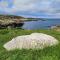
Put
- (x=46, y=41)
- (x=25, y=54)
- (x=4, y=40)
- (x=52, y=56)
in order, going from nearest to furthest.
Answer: (x=52, y=56), (x=25, y=54), (x=46, y=41), (x=4, y=40)

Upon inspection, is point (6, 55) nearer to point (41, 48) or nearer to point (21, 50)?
point (21, 50)

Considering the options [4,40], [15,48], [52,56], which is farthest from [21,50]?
[4,40]

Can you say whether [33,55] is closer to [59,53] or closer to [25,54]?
[25,54]

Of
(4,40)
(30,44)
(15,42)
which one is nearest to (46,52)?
(30,44)

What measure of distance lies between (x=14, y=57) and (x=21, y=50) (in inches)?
56.4

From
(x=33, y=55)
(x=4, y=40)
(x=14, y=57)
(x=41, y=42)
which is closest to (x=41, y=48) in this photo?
(x=41, y=42)

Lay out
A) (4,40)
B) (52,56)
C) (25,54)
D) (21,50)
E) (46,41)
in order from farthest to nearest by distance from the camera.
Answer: (4,40) → (46,41) → (21,50) → (25,54) → (52,56)

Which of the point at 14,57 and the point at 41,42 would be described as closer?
the point at 14,57

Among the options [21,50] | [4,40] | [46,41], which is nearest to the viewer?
[21,50]

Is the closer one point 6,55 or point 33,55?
point 33,55

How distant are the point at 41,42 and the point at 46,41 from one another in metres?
0.41

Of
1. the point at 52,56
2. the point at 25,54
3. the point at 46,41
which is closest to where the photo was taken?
the point at 52,56

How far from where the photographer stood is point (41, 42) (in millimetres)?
11938

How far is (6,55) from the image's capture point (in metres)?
11.0
